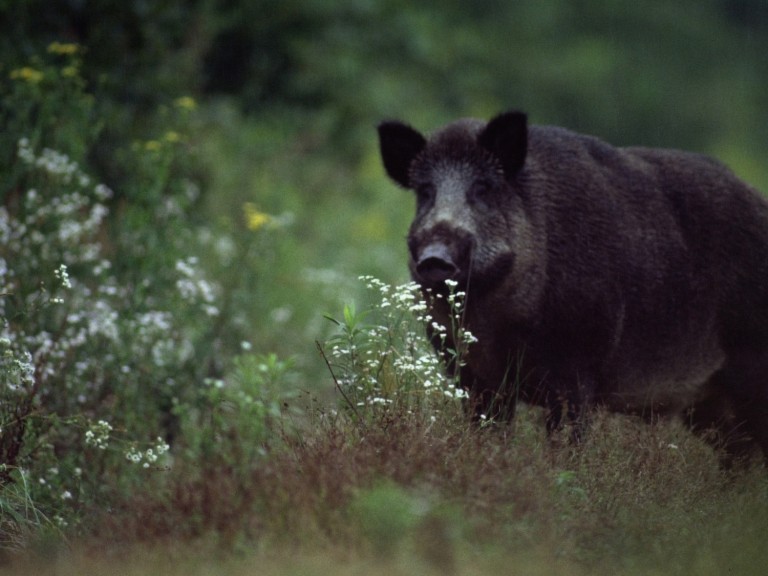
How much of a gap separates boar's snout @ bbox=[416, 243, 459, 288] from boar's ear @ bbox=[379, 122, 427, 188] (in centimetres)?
82

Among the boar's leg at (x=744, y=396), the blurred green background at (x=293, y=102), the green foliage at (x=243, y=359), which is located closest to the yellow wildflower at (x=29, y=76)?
the green foliage at (x=243, y=359)

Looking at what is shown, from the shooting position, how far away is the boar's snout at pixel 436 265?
534 cm

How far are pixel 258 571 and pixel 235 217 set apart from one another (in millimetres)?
8035

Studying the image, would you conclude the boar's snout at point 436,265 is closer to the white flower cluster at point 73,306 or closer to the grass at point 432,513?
the grass at point 432,513

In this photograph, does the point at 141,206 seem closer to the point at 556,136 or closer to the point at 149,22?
the point at 556,136

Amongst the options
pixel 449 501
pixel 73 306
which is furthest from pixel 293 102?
pixel 449 501

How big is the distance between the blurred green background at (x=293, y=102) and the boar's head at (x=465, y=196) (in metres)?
1.10

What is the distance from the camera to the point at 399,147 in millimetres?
6062

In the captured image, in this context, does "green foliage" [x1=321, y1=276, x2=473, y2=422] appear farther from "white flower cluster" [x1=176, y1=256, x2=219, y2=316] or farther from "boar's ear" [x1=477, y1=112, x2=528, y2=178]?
"white flower cluster" [x1=176, y1=256, x2=219, y2=316]

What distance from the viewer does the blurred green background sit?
29.7 ft

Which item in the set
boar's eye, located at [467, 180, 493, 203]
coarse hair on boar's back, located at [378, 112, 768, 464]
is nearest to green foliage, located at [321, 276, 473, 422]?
coarse hair on boar's back, located at [378, 112, 768, 464]

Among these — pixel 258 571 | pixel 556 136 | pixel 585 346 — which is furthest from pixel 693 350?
pixel 258 571

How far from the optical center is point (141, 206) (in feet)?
23.9

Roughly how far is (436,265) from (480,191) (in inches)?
24.0
